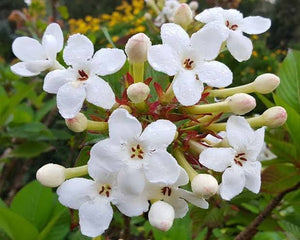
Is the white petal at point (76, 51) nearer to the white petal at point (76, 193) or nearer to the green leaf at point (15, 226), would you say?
the white petal at point (76, 193)

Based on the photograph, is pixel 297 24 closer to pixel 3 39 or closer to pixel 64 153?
pixel 3 39

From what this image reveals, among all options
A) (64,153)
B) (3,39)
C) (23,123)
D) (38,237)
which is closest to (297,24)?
(3,39)

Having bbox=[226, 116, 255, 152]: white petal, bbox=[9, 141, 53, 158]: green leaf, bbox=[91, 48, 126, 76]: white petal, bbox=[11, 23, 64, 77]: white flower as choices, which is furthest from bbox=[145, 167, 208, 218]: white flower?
bbox=[9, 141, 53, 158]: green leaf

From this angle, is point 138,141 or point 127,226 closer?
point 138,141

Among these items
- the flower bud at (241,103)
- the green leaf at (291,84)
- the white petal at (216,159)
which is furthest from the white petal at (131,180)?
the green leaf at (291,84)

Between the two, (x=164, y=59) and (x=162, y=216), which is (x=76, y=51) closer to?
(x=164, y=59)

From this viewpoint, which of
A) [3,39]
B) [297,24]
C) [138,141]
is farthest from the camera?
[297,24]
